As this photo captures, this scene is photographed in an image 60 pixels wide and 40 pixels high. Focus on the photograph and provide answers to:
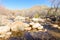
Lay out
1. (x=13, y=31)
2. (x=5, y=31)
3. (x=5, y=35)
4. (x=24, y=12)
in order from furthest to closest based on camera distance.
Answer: (x=24, y=12), (x=13, y=31), (x=5, y=31), (x=5, y=35)

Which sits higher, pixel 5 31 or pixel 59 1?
pixel 59 1

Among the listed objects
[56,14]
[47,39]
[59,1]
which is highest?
[59,1]

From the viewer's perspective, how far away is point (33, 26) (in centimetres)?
1359

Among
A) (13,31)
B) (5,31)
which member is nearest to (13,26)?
(13,31)

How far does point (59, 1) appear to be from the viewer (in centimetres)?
1664

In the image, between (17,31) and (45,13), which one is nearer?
(17,31)

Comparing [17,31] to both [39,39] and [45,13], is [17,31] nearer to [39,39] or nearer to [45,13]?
[39,39]

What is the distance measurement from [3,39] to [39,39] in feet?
8.01

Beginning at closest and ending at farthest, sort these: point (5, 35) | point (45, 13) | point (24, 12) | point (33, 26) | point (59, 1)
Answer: point (5, 35)
point (33, 26)
point (59, 1)
point (45, 13)
point (24, 12)

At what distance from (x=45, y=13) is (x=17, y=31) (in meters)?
13.8

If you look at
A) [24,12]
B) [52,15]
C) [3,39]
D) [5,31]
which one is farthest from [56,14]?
[3,39]

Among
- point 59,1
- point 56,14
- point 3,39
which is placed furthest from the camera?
point 56,14

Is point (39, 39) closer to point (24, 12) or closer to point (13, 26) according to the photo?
point (13, 26)

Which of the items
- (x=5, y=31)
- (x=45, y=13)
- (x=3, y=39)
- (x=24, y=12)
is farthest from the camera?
(x=24, y=12)
